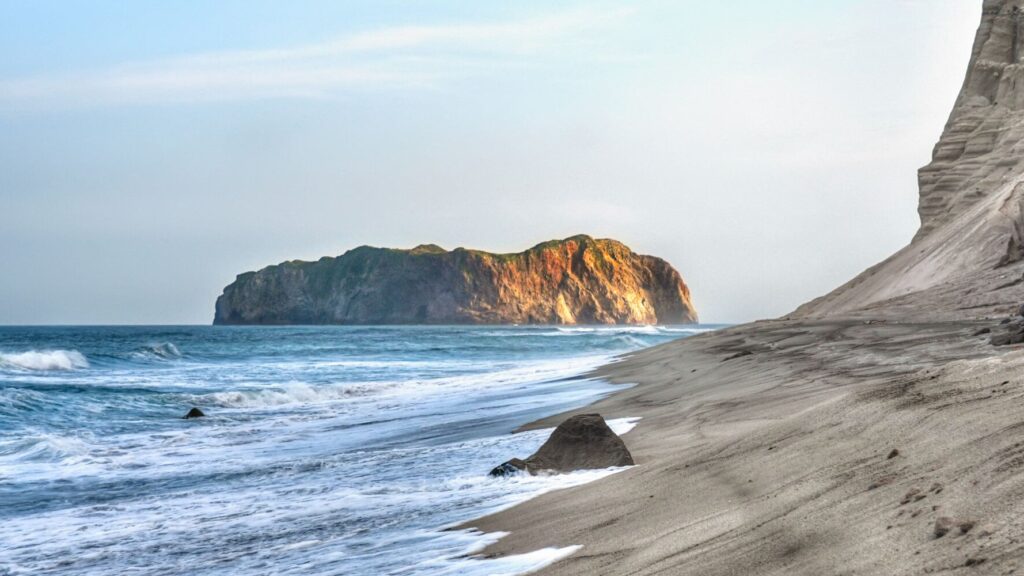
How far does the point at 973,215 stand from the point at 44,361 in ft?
118

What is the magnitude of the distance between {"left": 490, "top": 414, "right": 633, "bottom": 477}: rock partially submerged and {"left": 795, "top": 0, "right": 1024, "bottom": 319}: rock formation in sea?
36.5 feet

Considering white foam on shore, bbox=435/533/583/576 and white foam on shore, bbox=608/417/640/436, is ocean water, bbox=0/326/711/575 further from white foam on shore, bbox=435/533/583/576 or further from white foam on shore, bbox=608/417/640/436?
white foam on shore, bbox=608/417/640/436

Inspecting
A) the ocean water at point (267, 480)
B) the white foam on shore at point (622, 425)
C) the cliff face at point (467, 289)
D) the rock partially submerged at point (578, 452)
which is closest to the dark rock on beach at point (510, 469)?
Answer: the rock partially submerged at point (578, 452)

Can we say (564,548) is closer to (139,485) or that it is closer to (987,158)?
(139,485)

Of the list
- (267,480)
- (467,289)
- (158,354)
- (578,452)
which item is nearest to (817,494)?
(578,452)

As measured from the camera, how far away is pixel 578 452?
8.41 metres

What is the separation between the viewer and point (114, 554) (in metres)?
7.41

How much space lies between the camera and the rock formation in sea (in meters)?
20.0

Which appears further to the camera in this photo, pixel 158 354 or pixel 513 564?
pixel 158 354

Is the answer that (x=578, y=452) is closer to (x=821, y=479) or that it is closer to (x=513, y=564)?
(x=513, y=564)

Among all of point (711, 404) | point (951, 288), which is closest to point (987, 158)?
point (951, 288)

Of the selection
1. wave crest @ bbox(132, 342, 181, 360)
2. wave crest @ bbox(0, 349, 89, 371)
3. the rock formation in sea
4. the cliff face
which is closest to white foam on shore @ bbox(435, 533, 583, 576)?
the rock formation in sea

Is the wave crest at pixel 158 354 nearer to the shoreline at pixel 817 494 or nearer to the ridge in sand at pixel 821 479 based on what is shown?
the ridge in sand at pixel 821 479

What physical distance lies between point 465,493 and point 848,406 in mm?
3200
